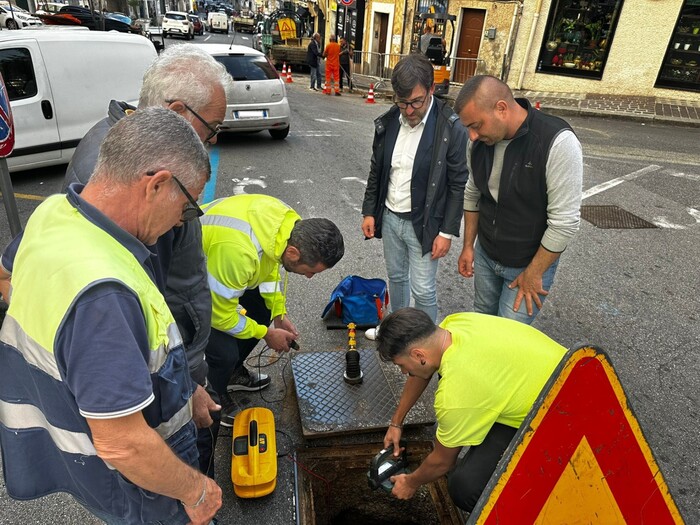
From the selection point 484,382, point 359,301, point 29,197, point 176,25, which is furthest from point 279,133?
point 176,25

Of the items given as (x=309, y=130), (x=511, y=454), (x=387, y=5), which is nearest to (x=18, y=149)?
(x=309, y=130)

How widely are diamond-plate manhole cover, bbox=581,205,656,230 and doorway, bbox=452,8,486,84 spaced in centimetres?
1102

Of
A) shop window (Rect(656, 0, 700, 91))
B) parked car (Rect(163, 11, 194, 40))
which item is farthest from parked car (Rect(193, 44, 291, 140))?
parked car (Rect(163, 11, 194, 40))

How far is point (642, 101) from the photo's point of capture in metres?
13.9

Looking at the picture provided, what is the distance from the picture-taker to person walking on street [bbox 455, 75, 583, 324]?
7.78 feet

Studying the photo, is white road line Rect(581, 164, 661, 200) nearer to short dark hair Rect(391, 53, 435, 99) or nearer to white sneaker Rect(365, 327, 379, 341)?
white sneaker Rect(365, 327, 379, 341)

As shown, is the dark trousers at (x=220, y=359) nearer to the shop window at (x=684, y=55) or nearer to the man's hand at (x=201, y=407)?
the man's hand at (x=201, y=407)

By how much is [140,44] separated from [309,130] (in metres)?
3.87

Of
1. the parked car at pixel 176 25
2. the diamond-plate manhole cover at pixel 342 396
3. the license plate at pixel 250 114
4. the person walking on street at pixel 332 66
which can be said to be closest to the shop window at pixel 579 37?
the person walking on street at pixel 332 66

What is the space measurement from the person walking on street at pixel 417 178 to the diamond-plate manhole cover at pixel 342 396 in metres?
0.59

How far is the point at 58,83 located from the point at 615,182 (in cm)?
826

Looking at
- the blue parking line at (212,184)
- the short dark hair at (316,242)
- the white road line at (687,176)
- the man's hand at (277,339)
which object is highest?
the short dark hair at (316,242)

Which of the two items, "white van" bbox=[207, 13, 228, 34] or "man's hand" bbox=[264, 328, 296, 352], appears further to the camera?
"white van" bbox=[207, 13, 228, 34]

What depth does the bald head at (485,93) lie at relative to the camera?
7.77 feet
